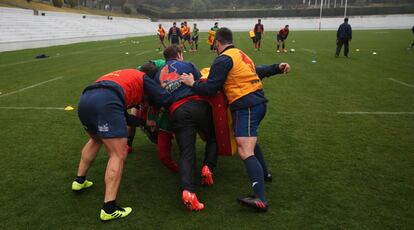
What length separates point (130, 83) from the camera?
3.71 metres

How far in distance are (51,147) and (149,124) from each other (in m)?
2.38

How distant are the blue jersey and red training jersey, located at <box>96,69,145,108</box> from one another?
12.3 inches

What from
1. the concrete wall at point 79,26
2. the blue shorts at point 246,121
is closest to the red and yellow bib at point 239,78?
the blue shorts at point 246,121

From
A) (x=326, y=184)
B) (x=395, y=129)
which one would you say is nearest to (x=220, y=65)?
(x=326, y=184)

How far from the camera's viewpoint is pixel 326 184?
4145 millimetres

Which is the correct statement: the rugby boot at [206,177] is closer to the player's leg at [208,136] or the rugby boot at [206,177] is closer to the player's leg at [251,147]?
the player's leg at [208,136]

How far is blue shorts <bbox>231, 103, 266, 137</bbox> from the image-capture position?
3709 mm

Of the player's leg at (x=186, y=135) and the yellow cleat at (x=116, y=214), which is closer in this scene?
the yellow cleat at (x=116, y=214)

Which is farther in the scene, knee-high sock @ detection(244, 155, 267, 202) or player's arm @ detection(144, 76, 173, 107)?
player's arm @ detection(144, 76, 173, 107)

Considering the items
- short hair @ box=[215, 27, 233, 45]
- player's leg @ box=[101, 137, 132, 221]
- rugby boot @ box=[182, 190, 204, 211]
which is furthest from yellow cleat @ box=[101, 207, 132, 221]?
short hair @ box=[215, 27, 233, 45]

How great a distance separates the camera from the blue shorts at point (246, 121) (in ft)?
12.2

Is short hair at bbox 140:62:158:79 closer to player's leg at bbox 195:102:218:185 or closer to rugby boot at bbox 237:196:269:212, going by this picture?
player's leg at bbox 195:102:218:185

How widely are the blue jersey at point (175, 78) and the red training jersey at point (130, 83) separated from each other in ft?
1.02

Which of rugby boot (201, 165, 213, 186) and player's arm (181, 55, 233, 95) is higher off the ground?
player's arm (181, 55, 233, 95)
